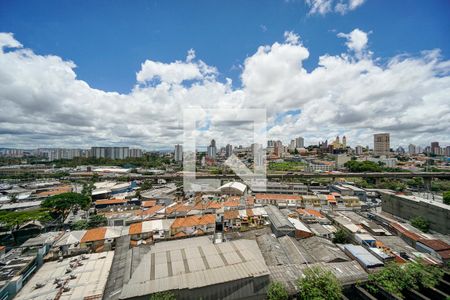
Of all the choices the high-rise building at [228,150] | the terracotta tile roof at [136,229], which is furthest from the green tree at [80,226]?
the high-rise building at [228,150]

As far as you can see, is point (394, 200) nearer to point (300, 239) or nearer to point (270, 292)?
point (300, 239)

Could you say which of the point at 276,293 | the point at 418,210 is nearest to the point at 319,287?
the point at 276,293

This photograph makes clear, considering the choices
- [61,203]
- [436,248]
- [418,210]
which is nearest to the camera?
[436,248]

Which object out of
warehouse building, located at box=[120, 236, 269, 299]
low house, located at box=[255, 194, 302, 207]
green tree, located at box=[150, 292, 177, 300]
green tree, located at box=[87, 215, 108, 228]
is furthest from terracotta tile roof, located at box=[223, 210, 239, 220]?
green tree, located at box=[87, 215, 108, 228]

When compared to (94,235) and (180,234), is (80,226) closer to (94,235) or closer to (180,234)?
(94,235)

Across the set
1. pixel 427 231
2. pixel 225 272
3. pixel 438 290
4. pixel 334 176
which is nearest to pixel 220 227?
pixel 225 272

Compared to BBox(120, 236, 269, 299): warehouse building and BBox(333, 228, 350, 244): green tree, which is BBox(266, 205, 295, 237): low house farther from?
BBox(120, 236, 269, 299): warehouse building
